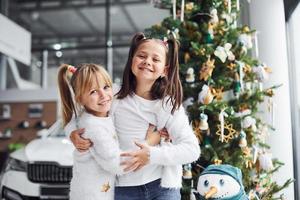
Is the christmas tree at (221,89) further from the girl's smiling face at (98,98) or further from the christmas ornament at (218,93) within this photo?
the girl's smiling face at (98,98)

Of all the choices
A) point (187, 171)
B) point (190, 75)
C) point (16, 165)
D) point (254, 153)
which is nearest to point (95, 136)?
point (187, 171)

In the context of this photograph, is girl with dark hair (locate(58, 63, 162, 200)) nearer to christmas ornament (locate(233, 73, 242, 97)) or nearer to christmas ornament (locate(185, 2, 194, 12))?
christmas ornament (locate(233, 73, 242, 97))

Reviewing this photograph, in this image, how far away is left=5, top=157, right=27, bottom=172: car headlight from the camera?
3.57 metres

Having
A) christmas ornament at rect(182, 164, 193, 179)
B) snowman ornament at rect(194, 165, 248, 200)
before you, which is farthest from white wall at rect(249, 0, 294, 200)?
snowman ornament at rect(194, 165, 248, 200)

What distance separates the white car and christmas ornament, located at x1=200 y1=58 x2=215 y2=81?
66.3 inches

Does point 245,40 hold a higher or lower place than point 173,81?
higher

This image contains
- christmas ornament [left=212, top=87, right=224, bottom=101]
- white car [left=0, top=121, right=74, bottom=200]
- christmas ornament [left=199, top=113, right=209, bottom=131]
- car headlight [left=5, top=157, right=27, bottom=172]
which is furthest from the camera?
car headlight [left=5, top=157, right=27, bottom=172]

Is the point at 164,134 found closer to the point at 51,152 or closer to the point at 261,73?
the point at 261,73

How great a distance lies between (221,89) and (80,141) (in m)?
1.20

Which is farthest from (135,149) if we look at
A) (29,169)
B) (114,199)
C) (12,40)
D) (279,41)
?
(12,40)

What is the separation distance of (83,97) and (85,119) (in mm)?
101

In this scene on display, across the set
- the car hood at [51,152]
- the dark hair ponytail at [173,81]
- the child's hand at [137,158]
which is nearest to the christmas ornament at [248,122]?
the dark hair ponytail at [173,81]

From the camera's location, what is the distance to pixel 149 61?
68.0 inches

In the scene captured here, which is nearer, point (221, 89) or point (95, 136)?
point (95, 136)
